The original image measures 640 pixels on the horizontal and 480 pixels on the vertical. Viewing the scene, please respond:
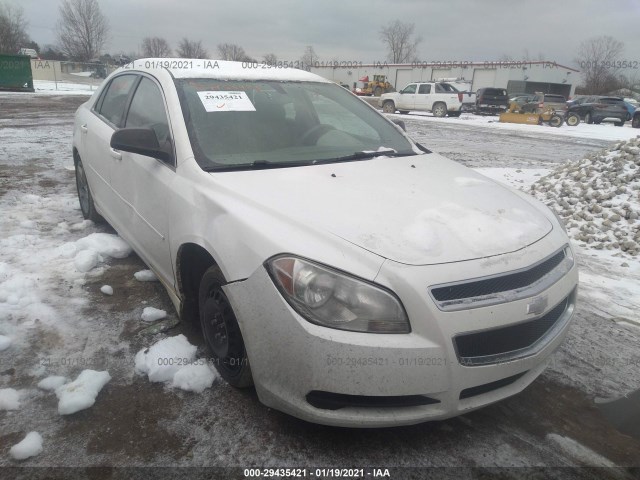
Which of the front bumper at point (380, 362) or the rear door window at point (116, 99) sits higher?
the rear door window at point (116, 99)

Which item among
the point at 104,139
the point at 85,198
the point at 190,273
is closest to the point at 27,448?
the point at 190,273

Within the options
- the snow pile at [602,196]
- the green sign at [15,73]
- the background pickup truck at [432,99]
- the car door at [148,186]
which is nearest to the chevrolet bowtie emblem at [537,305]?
the car door at [148,186]

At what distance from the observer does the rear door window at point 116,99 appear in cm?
379

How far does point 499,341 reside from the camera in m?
1.92

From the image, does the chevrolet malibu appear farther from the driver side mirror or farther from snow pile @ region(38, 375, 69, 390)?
snow pile @ region(38, 375, 69, 390)

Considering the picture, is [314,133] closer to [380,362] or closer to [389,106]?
[380,362]

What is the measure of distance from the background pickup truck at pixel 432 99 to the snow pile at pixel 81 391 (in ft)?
84.7

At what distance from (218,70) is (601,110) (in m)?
28.0

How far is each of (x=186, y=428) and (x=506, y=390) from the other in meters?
1.45

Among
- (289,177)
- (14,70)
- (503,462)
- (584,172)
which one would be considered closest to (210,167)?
(289,177)

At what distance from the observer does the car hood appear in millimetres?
1977

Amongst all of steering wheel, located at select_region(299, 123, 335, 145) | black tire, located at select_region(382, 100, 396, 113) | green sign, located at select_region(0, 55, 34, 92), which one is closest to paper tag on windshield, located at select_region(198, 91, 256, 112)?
steering wheel, located at select_region(299, 123, 335, 145)

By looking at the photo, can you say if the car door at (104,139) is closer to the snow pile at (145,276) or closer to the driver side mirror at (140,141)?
the snow pile at (145,276)

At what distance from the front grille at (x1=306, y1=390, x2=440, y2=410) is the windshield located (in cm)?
133
